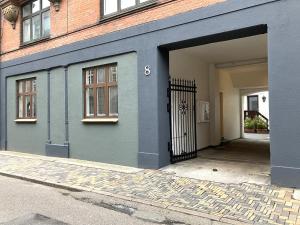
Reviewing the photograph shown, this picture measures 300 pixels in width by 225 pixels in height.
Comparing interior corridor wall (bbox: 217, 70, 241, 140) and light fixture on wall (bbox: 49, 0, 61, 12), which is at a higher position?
light fixture on wall (bbox: 49, 0, 61, 12)

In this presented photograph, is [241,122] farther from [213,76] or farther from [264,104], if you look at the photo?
[264,104]

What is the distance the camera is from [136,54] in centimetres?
923

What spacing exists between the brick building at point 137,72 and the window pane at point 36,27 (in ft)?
0.13

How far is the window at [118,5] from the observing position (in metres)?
9.37

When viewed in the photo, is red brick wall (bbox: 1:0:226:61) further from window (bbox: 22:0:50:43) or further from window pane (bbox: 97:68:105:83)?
window pane (bbox: 97:68:105:83)

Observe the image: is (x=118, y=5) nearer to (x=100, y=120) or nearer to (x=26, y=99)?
(x=100, y=120)

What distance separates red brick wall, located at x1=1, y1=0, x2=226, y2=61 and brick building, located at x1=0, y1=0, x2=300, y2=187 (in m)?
0.03

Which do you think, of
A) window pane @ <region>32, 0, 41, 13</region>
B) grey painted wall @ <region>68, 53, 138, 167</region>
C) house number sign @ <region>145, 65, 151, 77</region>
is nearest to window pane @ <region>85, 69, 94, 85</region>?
grey painted wall @ <region>68, 53, 138, 167</region>

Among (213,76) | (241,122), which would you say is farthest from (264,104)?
(213,76)

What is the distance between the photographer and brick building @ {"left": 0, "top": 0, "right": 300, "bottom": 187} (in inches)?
268

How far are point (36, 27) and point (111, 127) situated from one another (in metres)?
5.93

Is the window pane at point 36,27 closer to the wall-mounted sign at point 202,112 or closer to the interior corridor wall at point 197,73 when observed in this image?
the interior corridor wall at point 197,73

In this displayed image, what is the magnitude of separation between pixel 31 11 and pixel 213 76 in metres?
7.82

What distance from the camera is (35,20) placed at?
12.9m
